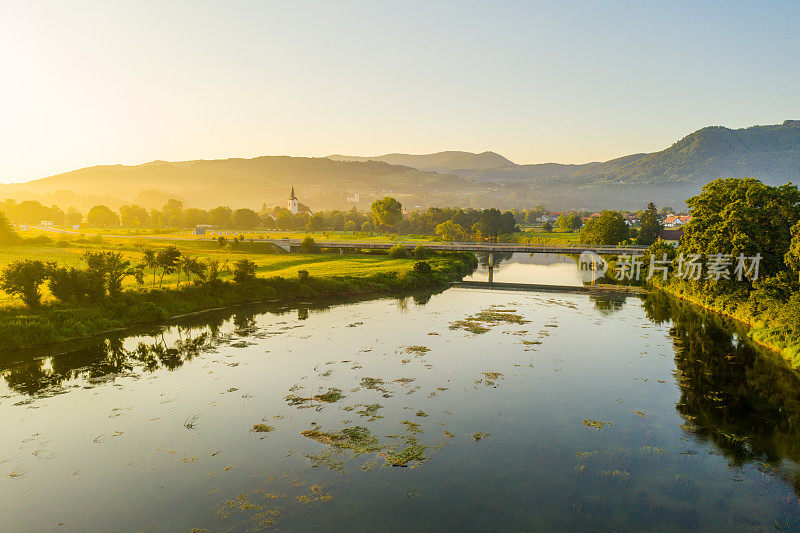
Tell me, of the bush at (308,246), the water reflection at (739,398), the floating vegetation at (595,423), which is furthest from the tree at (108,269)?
the bush at (308,246)

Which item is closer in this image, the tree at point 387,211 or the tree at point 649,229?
the tree at point 649,229

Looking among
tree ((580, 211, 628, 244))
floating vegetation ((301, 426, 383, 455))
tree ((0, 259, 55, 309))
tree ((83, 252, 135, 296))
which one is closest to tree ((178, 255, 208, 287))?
tree ((83, 252, 135, 296))

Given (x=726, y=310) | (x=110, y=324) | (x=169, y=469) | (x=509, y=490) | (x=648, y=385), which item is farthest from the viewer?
(x=726, y=310)

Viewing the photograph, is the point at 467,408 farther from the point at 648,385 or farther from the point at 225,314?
the point at 225,314

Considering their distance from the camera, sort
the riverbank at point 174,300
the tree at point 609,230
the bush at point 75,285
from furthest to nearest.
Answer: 1. the tree at point 609,230
2. the bush at point 75,285
3. the riverbank at point 174,300

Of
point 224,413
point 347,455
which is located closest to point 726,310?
point 347,455

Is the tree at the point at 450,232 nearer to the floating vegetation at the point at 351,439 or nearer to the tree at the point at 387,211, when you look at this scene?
the tree at the point at 387,211
